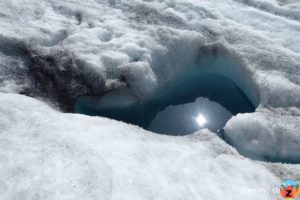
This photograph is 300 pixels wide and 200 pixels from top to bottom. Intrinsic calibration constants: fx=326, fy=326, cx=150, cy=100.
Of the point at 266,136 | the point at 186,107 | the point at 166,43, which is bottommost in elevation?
the point at 186,107

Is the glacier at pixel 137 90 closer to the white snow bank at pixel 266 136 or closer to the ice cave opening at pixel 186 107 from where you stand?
the white snow bank at pixel 266 136

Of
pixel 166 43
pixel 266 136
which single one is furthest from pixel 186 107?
pixel 266 136

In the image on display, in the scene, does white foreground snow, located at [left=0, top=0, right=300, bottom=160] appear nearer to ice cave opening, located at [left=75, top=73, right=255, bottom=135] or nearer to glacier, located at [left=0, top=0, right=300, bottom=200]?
glacier, located at [left=0, top=0, right=300, bottom=200]

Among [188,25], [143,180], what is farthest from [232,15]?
[143,180]

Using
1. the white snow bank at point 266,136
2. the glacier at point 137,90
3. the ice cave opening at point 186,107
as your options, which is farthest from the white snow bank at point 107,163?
the ice cave opening at point 186,107

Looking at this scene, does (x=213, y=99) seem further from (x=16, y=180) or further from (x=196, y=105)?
(x=16, y=180)

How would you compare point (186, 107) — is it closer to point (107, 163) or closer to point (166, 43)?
point (166, 43)

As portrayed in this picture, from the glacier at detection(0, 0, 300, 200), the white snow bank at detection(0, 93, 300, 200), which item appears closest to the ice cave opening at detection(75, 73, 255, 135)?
Answer: the glacier at detection(0, 0, 300, 200)
